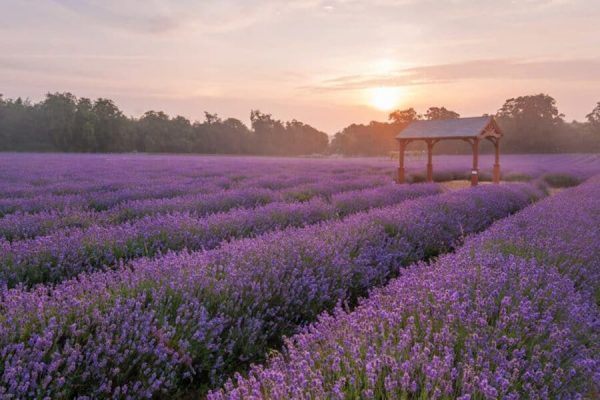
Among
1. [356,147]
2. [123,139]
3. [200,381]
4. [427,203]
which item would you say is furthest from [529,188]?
[356,147]

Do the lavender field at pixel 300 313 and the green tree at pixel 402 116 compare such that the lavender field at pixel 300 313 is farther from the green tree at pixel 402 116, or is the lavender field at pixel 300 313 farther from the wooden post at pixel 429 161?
the green tree at pixel 402 116

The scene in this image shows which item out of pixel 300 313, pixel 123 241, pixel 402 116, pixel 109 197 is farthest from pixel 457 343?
pixel 402 116

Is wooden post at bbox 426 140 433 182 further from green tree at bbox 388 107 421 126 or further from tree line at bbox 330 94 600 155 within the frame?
green tree at bbox 388 107 421 126

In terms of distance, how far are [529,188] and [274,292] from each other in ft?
35.0

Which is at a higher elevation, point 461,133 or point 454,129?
point 454,129

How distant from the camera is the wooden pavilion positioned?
14.6 metres

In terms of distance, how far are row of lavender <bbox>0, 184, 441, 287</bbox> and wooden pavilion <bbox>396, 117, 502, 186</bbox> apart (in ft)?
30.4

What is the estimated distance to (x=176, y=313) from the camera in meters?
2.74

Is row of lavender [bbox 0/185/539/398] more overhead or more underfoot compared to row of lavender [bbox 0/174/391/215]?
more underfoot

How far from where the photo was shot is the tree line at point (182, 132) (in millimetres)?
39562

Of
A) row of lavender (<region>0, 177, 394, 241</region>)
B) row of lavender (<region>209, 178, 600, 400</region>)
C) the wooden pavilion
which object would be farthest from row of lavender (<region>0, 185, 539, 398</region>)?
the wooden pavilion

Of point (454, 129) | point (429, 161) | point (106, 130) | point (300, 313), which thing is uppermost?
point (106, 130)

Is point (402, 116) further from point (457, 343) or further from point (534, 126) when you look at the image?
point (457, 343)

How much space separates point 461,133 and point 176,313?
14.0m
